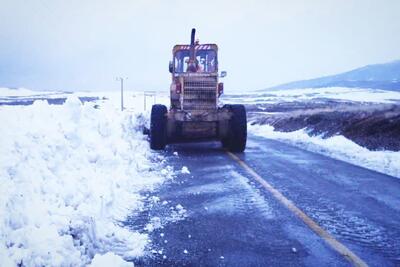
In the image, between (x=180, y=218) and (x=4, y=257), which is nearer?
(x=4, y=257)

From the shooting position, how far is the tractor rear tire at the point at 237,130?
12969mm

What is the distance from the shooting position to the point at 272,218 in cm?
580

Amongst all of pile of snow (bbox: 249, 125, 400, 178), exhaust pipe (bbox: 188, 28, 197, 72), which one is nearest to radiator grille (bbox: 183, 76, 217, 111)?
exhaust pipe (bbox: 188, 28, 197, 72)

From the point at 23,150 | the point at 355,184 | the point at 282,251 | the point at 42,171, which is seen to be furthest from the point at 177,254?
the point at 355,184

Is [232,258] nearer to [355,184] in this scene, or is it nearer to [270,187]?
[270,187]

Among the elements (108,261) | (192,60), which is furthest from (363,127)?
(108,261)

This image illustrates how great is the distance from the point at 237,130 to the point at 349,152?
11.9ft

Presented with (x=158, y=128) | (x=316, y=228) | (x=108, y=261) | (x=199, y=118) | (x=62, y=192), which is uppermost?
(x=199, y=118)

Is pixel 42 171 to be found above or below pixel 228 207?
above

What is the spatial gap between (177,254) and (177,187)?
3361 millimetres

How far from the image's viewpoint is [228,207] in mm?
6426

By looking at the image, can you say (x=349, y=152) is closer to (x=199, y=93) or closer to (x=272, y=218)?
(x=199, y=93)

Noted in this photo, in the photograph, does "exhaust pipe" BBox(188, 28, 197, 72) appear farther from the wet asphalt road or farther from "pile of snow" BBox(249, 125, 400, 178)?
"pile of snow" BBox(249, 125, 400, 178)

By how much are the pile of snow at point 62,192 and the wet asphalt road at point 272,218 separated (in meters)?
0.42
